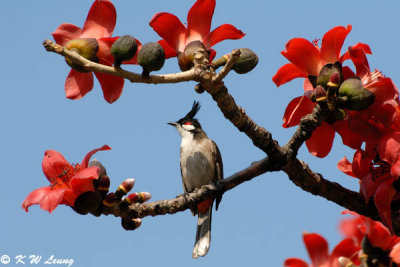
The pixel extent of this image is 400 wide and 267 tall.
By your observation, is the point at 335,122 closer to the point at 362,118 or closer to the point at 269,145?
the point at 362,118

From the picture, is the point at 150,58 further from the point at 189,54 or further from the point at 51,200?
the point at 51,200

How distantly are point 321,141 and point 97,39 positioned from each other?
3.11 ft

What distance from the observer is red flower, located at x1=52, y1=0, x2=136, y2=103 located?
1978 millimetres

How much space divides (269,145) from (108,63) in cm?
65

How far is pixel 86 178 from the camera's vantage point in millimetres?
2139

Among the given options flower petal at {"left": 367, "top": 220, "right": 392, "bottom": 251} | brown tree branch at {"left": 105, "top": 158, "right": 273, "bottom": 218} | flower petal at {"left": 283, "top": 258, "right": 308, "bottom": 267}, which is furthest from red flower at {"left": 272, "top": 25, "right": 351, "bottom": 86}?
flower petal at {"left": 283, "top": 258, "right": 308, "bottom": 267}

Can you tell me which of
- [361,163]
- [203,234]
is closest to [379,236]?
[361,163]

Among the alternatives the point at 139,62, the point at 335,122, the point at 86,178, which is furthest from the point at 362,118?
the point at 86,178

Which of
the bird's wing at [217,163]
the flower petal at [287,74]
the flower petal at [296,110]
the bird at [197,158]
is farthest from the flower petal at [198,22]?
the bird's wing at [217,163]

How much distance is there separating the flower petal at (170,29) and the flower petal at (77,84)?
11.6 inches

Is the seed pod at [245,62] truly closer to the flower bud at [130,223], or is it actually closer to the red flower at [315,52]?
the red flower at [315,52]

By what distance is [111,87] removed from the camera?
6.68 feet

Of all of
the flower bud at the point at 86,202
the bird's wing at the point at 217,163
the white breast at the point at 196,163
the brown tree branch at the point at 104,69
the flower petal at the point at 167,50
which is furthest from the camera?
the bird's wing at the point at 217,163

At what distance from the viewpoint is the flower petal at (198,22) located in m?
2.04
